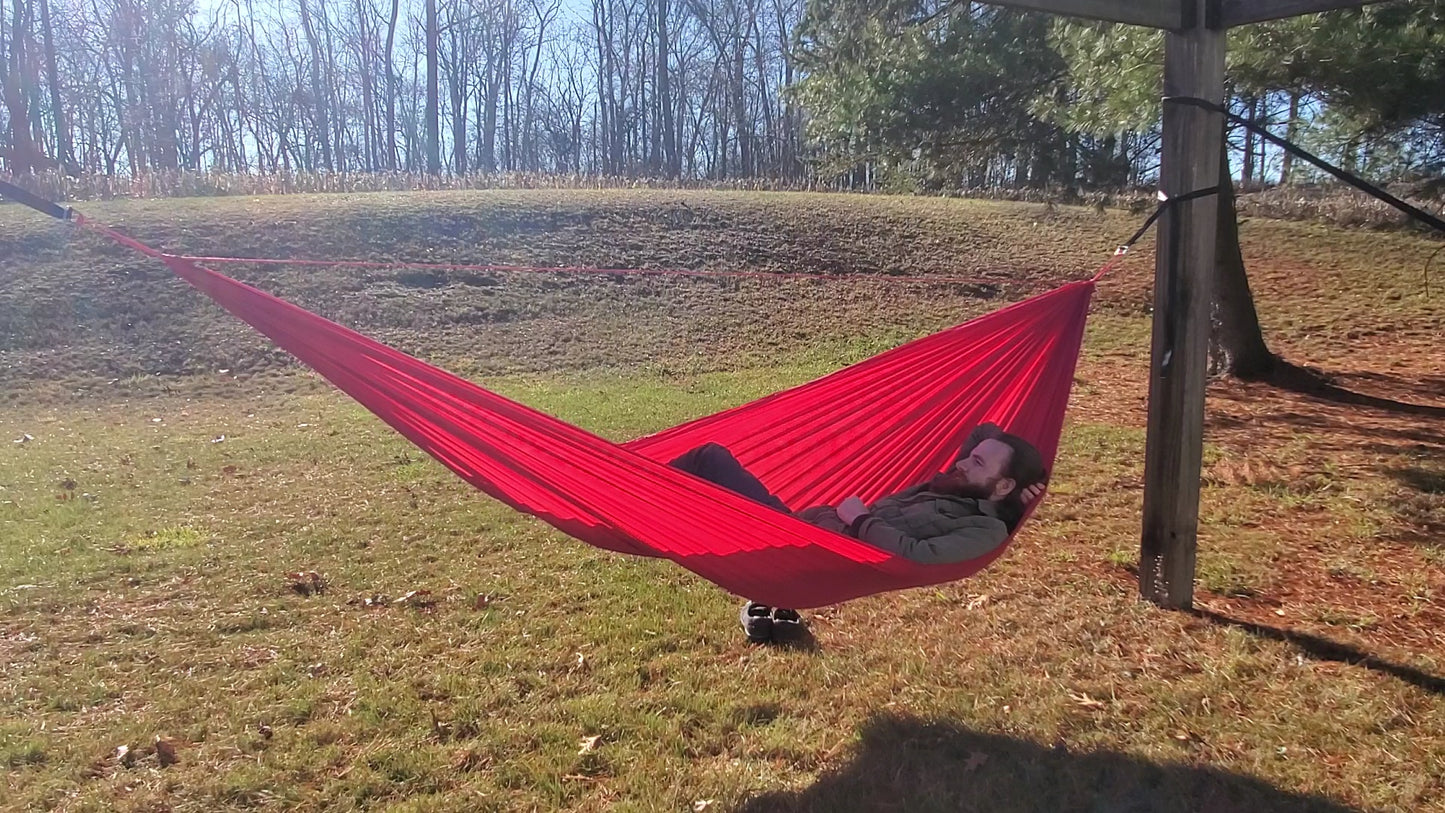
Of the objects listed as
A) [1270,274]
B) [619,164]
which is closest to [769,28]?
[619,164]

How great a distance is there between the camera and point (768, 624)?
2719mm

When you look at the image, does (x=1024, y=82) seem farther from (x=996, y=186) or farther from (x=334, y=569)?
(x=996, y=186)

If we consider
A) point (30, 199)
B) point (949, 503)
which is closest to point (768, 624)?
point (949, 503)

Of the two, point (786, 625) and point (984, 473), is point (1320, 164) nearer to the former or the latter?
point (984, 473)

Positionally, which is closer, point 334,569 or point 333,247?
point 334,569

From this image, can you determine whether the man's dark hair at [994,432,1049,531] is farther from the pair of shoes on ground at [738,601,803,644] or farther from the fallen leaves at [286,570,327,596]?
the fallen leaves at [286,570,327,596]

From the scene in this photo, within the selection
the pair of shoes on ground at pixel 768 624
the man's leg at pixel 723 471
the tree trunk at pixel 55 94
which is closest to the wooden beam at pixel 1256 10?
the man's leg at pixel 723 471

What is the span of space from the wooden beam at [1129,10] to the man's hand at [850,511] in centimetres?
132

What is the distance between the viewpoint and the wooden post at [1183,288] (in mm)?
2531

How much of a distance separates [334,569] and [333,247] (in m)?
8.59

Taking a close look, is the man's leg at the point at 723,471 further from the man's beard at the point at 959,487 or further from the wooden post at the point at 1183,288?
the wooden post at the point at 1183,288

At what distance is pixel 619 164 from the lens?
1075 inches

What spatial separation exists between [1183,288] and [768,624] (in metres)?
1.47

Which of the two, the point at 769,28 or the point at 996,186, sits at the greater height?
the point at 769,28
